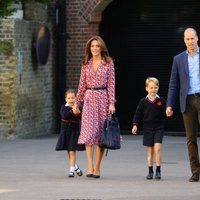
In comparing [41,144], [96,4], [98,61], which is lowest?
[41,144]

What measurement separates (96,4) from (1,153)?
588 cm

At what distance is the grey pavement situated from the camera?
32.6ft

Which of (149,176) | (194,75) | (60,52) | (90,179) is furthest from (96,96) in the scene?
(60,52)

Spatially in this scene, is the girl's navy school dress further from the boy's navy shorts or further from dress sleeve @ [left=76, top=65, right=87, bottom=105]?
the boy's navy shorts

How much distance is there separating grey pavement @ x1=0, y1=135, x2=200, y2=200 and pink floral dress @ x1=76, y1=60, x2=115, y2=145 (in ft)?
1.99

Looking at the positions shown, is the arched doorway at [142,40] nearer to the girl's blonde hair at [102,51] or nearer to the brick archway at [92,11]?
the brick archway at [92,11]

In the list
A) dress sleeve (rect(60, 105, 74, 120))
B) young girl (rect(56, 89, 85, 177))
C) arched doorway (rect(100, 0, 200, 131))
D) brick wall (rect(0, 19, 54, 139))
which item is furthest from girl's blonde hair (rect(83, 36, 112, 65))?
arched doorway (rect(100, 0, 200, 131))

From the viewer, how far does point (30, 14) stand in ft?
65.0

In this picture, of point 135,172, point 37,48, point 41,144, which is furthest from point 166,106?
point 37,48

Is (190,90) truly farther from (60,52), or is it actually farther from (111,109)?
(60,52)

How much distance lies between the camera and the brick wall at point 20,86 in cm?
1820

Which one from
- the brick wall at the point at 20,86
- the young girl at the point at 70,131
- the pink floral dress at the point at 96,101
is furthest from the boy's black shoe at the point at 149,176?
the brick wall at the point at 20,86

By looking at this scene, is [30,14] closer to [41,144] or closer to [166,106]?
[41,144]

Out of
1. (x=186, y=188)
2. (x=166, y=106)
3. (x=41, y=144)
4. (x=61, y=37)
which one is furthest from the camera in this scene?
(x=61, y=37)
